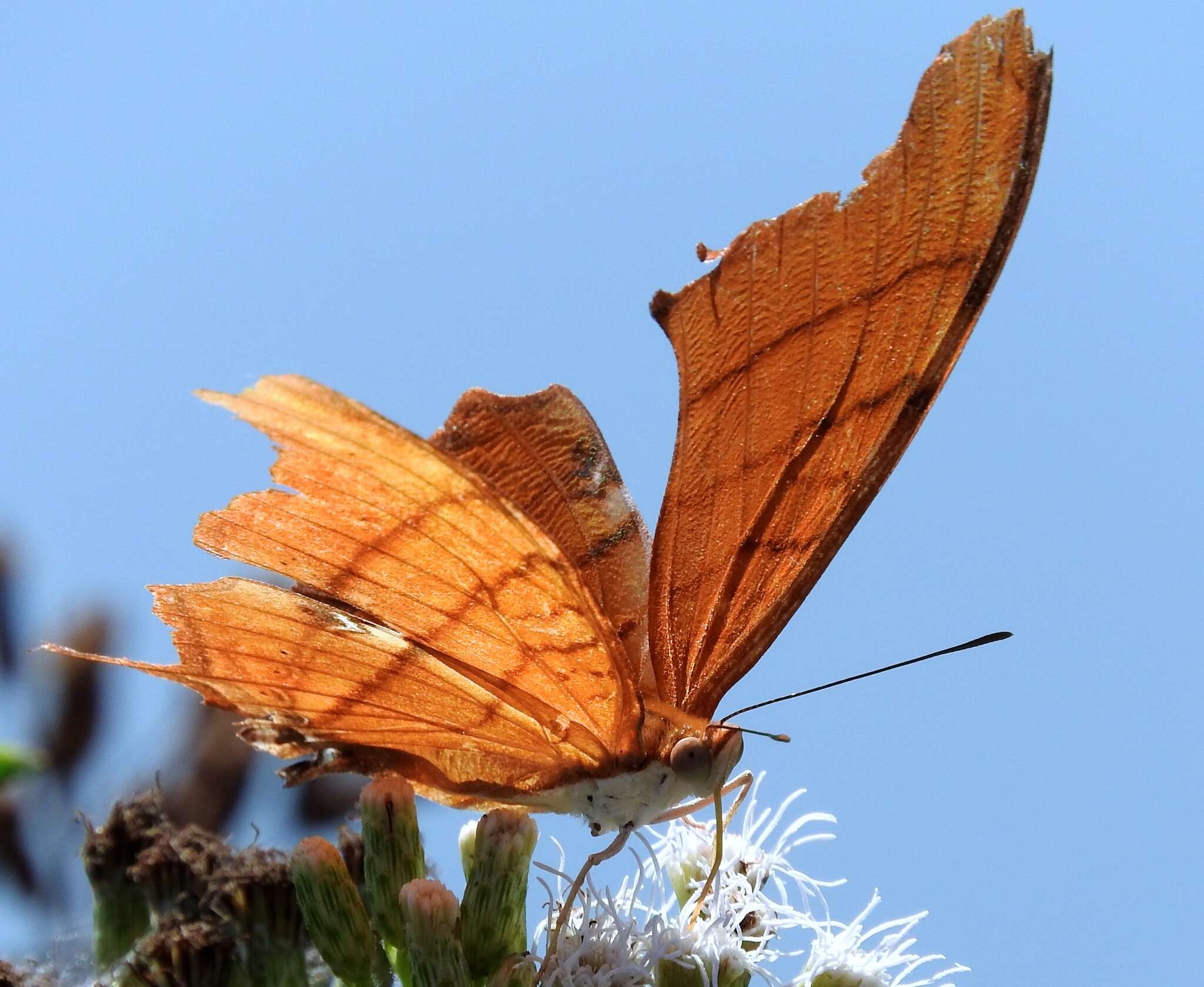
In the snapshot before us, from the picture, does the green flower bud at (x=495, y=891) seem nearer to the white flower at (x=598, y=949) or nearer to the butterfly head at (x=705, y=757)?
the white flower at (x=598, y=949)

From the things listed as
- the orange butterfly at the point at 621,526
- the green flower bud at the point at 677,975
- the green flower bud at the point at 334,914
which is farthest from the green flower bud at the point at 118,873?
the green flower bud at the point at 677,975

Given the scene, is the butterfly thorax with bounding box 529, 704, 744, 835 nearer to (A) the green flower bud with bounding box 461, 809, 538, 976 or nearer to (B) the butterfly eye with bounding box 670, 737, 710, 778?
(B) the butterfly eye with bounding box 670, 737, 710, 778

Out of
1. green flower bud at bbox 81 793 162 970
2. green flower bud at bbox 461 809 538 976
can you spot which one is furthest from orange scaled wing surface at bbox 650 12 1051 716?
green flower bud at bbox 81 793 162 970

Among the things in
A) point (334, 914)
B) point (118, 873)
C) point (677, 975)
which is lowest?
point (118, 873)

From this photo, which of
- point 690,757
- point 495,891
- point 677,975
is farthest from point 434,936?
point 690,757

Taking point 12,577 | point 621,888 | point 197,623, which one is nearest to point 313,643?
point 197,623

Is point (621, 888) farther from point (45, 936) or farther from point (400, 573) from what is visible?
point (45, 936)

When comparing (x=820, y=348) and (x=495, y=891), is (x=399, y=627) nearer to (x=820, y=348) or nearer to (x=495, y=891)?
(x=495, y=891)
